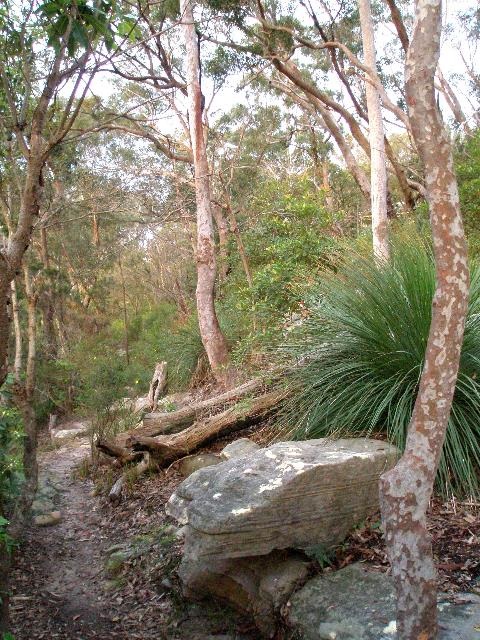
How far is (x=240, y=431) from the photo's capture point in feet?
21.0

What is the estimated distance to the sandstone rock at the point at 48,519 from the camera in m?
6.12

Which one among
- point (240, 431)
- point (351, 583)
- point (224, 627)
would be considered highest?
point (240, 431)

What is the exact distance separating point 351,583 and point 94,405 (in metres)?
6.71

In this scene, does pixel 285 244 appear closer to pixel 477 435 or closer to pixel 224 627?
pixel 477 435

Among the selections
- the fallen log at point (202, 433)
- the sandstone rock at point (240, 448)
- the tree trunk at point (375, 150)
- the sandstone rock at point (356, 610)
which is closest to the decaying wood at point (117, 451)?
the fallen log at point (202, 433)

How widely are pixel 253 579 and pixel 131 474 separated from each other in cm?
308

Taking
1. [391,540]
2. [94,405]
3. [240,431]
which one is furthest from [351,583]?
[94,405]

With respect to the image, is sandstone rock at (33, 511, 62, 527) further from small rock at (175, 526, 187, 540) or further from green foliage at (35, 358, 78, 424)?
green foliage at (35, 358, 78, 424)

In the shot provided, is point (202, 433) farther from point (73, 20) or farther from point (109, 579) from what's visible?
point (73, 20)

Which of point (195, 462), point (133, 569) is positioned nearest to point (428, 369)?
point (133, 569)

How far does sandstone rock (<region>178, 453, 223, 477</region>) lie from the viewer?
19.9ft

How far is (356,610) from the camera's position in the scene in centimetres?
311

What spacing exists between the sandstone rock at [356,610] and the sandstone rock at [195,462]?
2.63 meters

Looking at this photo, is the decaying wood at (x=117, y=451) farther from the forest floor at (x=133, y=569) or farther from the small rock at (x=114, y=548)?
the small rock at (x=114, y=548)
